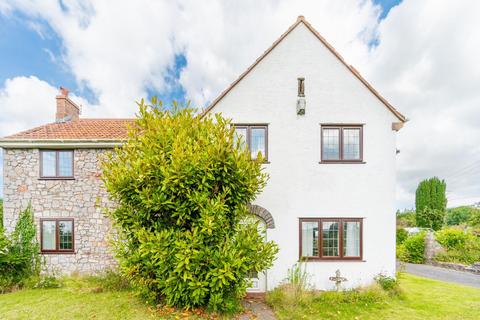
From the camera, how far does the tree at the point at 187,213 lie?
639 cm

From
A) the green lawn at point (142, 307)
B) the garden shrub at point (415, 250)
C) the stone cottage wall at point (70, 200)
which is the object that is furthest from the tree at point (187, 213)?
the garden shrub at point (415, 250)

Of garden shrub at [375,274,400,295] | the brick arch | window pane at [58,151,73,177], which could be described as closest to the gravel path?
the brick arch

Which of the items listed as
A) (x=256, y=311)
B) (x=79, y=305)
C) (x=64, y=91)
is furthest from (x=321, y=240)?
(x=64, y=91)

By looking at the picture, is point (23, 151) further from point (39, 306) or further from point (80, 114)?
point (39, 306)

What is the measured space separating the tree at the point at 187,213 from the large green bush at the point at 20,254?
5.65 meters

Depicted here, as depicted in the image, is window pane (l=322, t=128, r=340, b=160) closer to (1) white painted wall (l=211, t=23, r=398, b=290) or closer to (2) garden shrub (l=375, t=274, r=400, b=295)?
(1) white painted wall (l=211, t=23, r=398, b=290)

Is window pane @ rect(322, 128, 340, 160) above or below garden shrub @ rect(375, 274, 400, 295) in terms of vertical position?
above

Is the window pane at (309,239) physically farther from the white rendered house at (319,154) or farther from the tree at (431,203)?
the tree at (431,203)

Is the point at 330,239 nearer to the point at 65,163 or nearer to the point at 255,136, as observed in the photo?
→ the point at 255,136

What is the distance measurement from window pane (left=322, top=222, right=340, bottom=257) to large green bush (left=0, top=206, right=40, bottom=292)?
11.9m

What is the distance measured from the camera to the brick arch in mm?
8766

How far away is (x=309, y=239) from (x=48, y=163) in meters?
11.6

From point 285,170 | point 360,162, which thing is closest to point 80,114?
point 285,170

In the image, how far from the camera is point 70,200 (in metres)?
9.84
